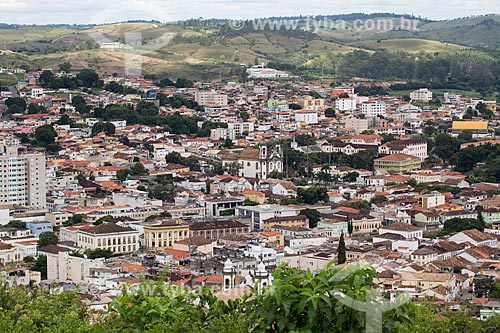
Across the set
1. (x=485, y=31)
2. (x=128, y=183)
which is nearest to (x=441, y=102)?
(x=128, y=183)

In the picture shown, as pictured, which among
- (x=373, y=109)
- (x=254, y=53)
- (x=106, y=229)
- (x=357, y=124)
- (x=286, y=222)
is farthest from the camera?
Answer: (x=254, y=53)

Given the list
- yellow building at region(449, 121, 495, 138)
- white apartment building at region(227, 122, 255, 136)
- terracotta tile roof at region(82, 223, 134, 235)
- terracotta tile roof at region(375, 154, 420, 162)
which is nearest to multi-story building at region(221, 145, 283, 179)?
terracotta tile roof at region(375, 154, 420, 162)

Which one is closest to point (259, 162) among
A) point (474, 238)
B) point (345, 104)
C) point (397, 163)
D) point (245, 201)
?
point (397, 163)

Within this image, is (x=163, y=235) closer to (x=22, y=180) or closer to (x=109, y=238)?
(x=109, y=238)

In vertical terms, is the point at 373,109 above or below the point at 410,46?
below

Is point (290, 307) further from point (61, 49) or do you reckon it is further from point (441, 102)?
point (61, 49)

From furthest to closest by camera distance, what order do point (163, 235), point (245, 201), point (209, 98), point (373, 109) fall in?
point (209, 98), point (373, 109), point (245, 201), point (163, 235)

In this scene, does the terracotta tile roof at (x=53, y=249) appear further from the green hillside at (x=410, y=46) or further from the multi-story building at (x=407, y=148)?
the green hillside at (x=410, y=46)
